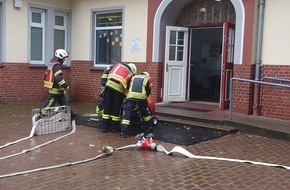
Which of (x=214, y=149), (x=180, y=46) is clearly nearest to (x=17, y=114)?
(x=180, y=46)

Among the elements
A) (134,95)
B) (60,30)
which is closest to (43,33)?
(60,30)

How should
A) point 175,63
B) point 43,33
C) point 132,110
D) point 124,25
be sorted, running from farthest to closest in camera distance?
point 43,33, point 124,25, point 175,63, point 132,110

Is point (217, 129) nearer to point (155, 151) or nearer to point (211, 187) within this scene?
point (155, 151)

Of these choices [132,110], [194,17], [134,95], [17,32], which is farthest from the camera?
[17,32]

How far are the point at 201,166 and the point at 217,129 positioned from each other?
2632 millimetres

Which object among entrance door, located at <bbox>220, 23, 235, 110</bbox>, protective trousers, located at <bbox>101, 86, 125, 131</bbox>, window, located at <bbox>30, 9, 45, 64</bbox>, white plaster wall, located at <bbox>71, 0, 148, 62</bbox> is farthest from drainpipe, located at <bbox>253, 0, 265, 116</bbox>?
window, located at <bbox>30, 9, 45, 64</bbox>

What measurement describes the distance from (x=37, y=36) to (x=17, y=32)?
2.85 feet

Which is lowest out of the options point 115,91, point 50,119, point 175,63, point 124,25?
point 50,119

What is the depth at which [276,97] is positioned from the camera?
9.76 meters

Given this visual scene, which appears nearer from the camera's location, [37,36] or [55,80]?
[55,80]

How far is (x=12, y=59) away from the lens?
1293 cm

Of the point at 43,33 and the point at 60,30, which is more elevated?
the point at 60,30

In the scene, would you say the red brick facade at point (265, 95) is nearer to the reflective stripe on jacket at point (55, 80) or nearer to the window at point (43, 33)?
the reflective stripe on jacket at point (55, 80)

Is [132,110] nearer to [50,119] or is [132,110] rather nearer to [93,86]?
[50,119]
